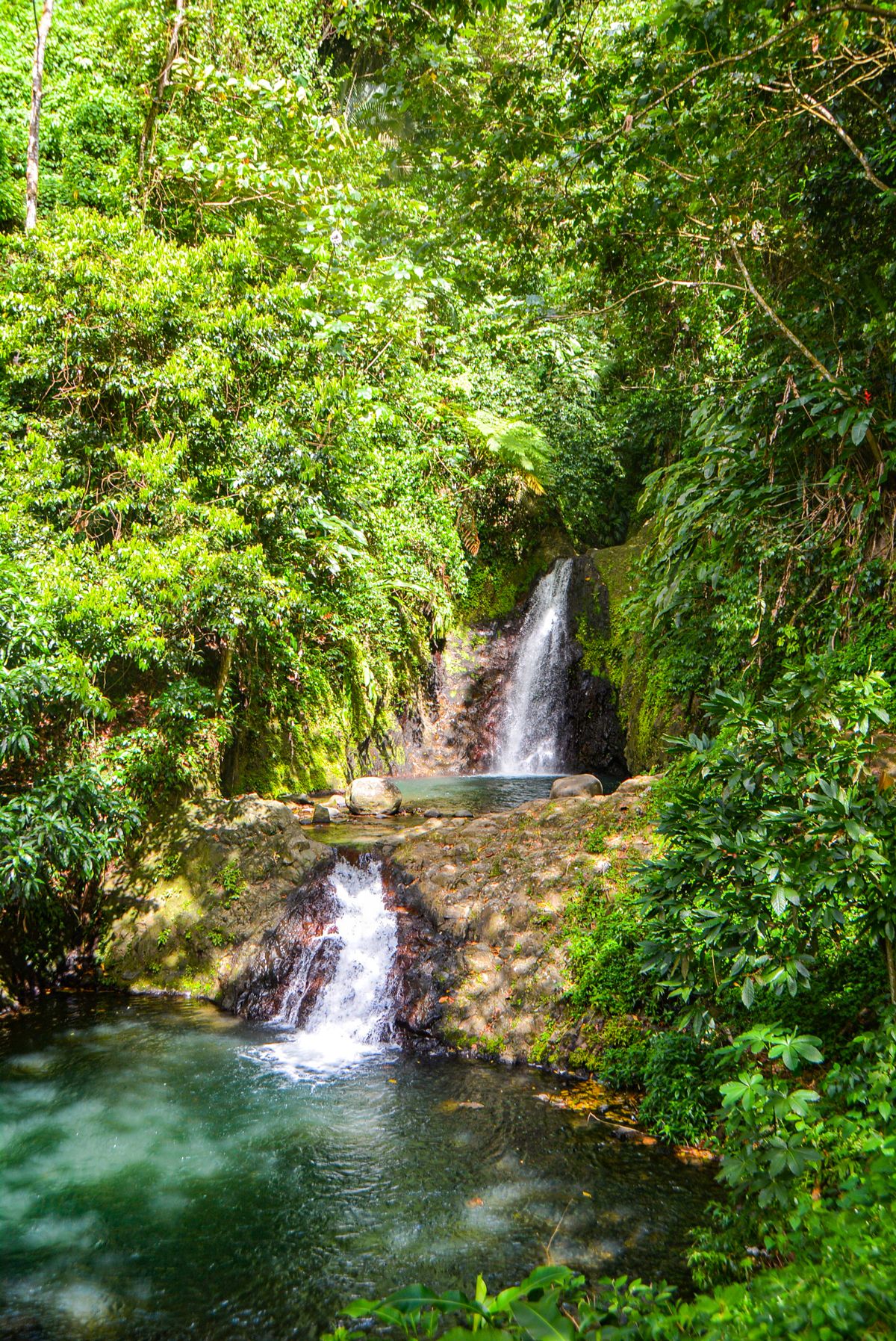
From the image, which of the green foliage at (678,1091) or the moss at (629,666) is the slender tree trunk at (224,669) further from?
the green foliage at (678,1091)

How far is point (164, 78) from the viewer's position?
11383 millimetres

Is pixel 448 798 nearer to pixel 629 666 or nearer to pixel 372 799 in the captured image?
pixel 372 799

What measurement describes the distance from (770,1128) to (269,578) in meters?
6.17

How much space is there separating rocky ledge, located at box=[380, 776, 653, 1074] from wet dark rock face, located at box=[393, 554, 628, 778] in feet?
22.4

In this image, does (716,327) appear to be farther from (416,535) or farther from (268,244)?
(268,244)

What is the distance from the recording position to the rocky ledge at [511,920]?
5.75m

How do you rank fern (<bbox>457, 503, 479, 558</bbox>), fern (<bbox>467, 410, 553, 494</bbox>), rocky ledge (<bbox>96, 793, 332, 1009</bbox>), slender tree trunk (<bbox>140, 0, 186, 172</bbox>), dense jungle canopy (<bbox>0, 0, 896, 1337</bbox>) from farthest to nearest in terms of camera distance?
fern (<bbox>457, 503, 479, 558</bbox>), fern (<bbox>467, 410, 553, 494</bbox>), slender tree trunk (<bbox>140, 0, 186, 172</bbox>), rocky ledge (<bbox>96, 793, 332, 1009</bbox>), dense jungle canopy (<bbox>0, 0, 896, 1337</bbox>)


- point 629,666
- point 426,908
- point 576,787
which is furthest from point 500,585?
point 426,908

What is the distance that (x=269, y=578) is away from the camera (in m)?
7.94

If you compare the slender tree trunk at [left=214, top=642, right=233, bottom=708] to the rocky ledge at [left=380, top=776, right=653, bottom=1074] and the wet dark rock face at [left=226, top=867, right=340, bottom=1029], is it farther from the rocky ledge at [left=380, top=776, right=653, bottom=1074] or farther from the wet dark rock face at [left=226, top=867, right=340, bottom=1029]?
the rocky ledge at [left=380, top=776, right=653, bottom=1074]

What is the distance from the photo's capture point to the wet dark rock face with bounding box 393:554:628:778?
14.3 meters

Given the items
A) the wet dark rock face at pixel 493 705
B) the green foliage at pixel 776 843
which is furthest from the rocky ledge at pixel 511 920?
the wet dark rock face at pixel 493 705

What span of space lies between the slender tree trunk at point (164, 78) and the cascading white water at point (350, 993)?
10.6m

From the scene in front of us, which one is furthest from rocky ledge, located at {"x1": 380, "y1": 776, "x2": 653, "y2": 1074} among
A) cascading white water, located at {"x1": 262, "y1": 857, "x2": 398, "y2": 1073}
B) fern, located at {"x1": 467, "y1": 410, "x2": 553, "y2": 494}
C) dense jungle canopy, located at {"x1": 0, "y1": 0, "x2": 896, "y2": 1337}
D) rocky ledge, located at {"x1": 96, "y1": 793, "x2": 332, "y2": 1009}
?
fern, located at {"x1": 467, "y1": 410, "x2": 553, "y2": 494}
